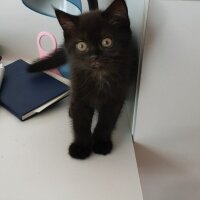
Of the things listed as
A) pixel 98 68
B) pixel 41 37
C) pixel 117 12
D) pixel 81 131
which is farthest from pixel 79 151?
pixel 41 37

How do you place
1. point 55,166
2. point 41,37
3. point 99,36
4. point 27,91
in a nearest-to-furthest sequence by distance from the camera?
point 99,36, point 55,166, point 27,91, point 41,37

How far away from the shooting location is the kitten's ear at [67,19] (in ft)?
2.54

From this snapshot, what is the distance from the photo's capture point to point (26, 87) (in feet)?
3.57

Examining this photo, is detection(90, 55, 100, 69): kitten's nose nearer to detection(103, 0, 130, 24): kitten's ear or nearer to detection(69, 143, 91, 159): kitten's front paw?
detection(103, 0, 130, 24): kitten's ear

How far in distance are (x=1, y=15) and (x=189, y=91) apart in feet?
2.43

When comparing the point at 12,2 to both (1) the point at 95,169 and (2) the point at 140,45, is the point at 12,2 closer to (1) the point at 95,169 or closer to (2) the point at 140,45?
(2) the point at 140,45

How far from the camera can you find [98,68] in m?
0.78

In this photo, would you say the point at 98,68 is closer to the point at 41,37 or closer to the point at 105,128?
the point at 105,128

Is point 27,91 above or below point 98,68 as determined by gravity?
below

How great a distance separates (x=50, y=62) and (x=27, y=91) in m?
0.12

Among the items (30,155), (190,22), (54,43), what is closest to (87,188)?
(30,155)

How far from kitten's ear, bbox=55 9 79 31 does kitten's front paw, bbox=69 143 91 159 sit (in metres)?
0.31

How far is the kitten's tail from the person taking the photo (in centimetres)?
107

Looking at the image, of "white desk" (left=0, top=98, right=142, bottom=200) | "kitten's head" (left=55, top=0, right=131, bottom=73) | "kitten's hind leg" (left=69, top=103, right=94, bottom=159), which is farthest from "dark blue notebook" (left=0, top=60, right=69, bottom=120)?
"kitten's head" (left=55, top=0, right=131, bottom=73)
